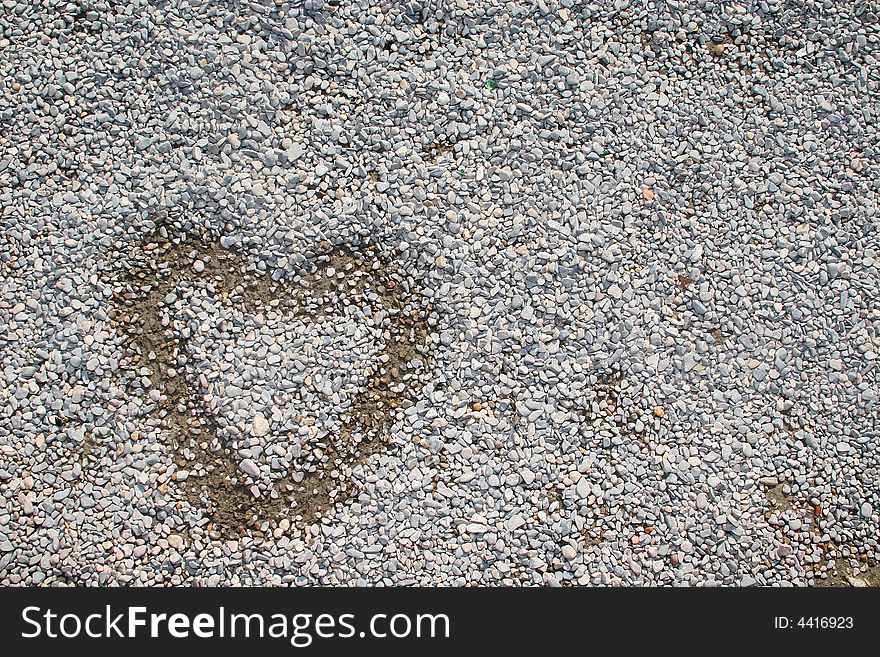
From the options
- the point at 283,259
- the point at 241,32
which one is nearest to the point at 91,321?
the point at 283,259

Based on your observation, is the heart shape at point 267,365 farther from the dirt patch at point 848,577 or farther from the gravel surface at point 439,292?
the dirt patch at point 848,577

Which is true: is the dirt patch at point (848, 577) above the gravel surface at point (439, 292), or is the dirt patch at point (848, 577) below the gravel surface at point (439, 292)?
below

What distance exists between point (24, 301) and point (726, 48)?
3086 millimetres

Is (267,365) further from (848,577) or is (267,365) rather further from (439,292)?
(848,577)

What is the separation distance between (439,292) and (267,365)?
729 mm

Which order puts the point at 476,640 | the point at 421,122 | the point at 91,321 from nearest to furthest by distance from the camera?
the point at 476,640, the point at 91,321, the point at 421,122

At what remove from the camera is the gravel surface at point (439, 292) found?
2799 millimetres

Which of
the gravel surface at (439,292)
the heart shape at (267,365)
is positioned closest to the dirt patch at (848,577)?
the gravel surface at (439,292)

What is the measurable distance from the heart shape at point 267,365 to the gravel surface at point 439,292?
12 millimetres

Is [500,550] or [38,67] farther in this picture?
[38,67]

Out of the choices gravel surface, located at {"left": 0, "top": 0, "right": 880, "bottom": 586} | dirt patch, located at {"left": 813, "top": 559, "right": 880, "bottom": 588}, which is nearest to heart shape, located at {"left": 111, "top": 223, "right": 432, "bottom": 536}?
gravel surface, located at {"left": 0, "top": 0, "right": 880, "bottom": 586}

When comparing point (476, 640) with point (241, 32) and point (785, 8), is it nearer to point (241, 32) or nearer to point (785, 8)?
point (241, 32)

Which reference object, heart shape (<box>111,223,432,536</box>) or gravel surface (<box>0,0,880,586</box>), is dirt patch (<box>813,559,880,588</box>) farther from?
heart shape (<box>111,223,432,536</box>)

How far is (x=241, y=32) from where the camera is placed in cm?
312
